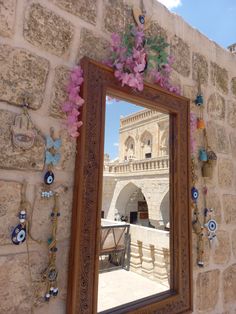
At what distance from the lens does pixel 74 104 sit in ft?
2.41

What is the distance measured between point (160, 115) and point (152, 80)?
0.18 meters

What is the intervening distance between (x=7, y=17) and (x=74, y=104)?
30 cm

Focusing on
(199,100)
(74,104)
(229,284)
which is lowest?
(229,284)

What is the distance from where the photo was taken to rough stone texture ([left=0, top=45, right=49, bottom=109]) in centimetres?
63

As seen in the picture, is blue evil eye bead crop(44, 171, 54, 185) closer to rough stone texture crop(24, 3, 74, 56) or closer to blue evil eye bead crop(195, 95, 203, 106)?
rough stone texture crop(24, 3, 74, 56)

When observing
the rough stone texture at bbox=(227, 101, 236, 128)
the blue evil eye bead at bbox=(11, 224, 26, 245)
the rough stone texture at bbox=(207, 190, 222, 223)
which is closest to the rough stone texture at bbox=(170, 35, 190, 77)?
the rough stone texture at bbox=(227, 101, 236, 128)

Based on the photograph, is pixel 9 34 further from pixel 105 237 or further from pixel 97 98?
pixel 105 237

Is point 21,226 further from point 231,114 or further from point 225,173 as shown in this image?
point 231,114

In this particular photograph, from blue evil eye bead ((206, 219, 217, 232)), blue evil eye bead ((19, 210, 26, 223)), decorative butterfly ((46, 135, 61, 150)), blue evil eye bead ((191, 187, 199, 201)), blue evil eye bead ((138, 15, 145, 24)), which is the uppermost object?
blue evil eye bead ((138, 15, 145, 24))

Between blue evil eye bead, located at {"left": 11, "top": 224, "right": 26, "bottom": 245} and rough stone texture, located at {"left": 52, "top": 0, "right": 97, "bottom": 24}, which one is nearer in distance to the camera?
blue evil eye bead, located at {"left": 11, "top": 224, "right": 26, "bottom": 245}

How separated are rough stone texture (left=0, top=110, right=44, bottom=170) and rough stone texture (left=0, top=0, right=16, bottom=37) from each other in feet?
0.76

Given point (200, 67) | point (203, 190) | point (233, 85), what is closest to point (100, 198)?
point (203, 190)

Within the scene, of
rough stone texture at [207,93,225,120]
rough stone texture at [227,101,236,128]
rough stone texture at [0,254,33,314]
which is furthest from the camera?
rough stone texture at [227,101,236,128]

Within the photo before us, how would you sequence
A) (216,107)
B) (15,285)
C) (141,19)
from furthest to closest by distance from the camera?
(216,107)
(141,19)
(15,285)
